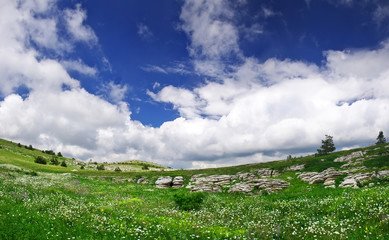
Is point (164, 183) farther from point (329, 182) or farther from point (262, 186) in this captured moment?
point (329, 182)

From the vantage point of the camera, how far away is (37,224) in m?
9.16

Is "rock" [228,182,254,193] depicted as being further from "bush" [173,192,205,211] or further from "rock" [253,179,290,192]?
"bush" [173,192,205,211]

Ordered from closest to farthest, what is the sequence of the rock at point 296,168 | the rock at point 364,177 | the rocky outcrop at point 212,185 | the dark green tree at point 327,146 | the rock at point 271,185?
the rock at point 364,177 → the rock at point 271,185 → the rocky outcrop at point 212,185 → the rock at point 296,168 → the dark green tree at point 327,146

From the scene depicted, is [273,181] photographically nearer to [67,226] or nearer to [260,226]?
[260,226]

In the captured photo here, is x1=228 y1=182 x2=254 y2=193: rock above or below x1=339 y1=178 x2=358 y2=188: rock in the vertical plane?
below

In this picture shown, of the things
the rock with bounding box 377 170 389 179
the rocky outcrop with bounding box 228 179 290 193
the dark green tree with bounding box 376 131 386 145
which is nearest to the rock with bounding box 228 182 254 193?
the rocky outcrop with bounding box 228 179 290 193

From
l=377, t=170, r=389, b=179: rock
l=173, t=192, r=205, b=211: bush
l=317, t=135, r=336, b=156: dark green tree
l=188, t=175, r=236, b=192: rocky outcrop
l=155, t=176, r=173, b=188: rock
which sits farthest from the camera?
l=317, t=135, r=336, b=156: dark green tree

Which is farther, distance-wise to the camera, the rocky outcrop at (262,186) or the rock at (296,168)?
the rock at (296,168)

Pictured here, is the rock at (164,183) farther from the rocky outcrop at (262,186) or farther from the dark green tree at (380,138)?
the dark green tree at (380,138)

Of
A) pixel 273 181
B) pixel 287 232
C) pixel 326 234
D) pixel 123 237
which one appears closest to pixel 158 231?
pixel 123 237

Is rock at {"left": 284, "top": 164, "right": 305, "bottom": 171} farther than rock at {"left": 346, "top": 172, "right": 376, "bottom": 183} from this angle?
Yes

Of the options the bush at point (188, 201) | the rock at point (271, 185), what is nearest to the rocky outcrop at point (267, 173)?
the rock at point (271, 185)

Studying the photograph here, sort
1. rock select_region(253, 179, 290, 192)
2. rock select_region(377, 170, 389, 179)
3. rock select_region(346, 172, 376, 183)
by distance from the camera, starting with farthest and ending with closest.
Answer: rock select_region(253, 179, 290, 192) → rock select_region(346, 172, 376, 183) → rock select_region(377, 170, 389, 179)

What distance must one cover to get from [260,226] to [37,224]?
34.3 ft
